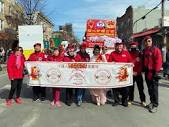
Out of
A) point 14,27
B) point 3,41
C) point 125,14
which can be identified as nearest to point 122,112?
point 3,41

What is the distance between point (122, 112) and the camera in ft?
39.5

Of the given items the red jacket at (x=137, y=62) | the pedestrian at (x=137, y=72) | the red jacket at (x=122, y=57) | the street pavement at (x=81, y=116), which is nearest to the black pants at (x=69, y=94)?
the street pavement at (x=81, y=116)

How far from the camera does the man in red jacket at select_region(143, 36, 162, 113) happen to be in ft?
39.8

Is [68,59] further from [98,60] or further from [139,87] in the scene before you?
[139,87]

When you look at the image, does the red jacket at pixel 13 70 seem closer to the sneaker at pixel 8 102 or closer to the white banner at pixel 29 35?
the sneaker at pixel 8 102

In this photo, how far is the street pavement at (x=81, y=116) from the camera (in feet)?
34.1

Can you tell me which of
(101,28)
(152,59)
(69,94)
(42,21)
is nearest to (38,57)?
(69,94)

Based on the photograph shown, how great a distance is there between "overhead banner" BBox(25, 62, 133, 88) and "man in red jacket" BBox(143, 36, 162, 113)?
0.93 meters

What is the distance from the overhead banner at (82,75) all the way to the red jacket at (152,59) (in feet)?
2.77

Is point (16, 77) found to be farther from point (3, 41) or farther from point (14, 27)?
point (14, 27)

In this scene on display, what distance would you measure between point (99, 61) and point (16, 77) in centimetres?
240

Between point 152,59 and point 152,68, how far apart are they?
23 centimetres

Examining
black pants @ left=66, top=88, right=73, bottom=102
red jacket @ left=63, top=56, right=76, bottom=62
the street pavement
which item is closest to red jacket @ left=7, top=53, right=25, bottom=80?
the street pavement

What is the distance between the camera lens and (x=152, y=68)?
1230 cm
